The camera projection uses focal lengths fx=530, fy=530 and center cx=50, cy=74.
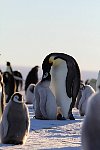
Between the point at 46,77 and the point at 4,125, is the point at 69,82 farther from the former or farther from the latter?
the point at 4,125

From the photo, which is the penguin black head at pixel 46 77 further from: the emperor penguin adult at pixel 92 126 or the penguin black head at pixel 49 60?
the emperor penguin adult at pixel 92 126

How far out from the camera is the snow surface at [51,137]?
7.00 meters

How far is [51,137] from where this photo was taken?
832 cm

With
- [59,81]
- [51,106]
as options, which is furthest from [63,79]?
[51,106]

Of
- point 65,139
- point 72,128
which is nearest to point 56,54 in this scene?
point 72,128

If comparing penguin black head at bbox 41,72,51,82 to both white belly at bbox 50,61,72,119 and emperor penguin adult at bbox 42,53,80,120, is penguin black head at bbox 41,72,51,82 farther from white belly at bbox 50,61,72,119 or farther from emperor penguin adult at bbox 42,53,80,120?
white belly at bbox 50,61,72,119

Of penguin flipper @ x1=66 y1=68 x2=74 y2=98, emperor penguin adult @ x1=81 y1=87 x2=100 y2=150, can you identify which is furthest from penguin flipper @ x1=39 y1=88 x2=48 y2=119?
emperor penguin adult @ x1=81 y1=87 x2=100 y2=150

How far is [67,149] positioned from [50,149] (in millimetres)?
A: 216

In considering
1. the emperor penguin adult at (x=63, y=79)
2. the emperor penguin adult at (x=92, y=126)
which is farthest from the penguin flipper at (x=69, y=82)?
the emperor penguin adult at (x=92, y=126)

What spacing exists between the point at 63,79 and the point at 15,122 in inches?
220

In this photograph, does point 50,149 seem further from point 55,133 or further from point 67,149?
point 55,133

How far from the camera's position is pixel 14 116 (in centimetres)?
730

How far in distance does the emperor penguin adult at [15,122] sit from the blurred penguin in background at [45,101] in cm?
428

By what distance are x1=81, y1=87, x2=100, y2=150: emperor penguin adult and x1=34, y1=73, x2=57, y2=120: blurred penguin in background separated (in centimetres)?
651
